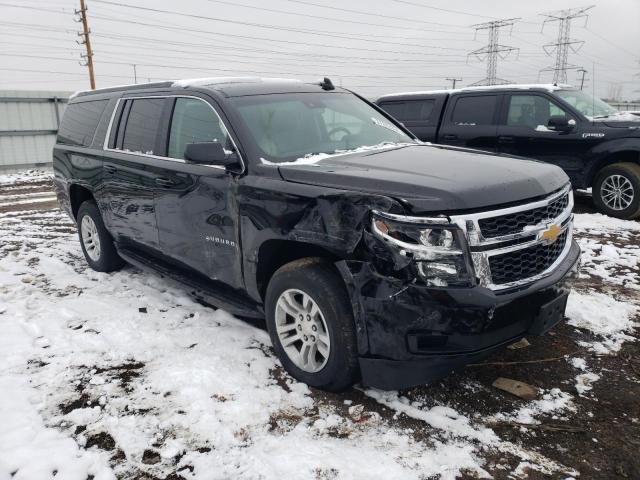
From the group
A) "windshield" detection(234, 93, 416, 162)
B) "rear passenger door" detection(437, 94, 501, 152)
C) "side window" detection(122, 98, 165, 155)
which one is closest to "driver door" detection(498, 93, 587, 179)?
"rear passenger door" detection(437, 94, 501, 152)

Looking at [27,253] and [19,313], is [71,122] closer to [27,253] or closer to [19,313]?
[27,253]

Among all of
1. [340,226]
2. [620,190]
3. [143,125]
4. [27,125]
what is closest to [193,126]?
[143,125]

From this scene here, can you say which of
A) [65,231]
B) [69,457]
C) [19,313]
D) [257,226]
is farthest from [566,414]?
[65,231]

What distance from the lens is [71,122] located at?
5.96 metres

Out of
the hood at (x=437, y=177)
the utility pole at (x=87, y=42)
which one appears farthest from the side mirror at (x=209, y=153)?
the utility pole at (x=87, y=42)

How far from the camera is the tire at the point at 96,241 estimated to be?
17.7ft

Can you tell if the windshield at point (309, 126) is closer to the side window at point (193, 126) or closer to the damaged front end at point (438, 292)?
the side window at point (193, 126)

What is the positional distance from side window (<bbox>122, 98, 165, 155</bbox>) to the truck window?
569cm

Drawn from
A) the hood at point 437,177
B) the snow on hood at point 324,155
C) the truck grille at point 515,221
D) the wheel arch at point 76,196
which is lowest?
the wheel arch at point 76,196

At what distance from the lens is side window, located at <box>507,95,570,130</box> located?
7.92m

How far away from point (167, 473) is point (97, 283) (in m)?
3.25

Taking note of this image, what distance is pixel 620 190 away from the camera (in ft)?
24.6

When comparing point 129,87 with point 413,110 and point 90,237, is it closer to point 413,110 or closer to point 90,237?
point 90,237

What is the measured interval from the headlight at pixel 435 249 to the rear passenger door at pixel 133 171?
8.17 feet
